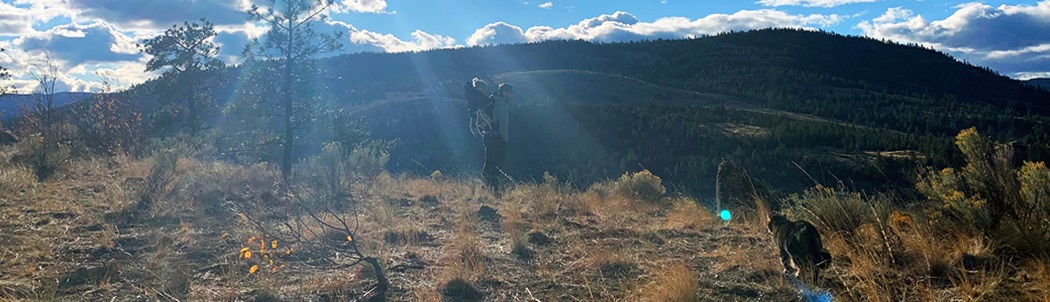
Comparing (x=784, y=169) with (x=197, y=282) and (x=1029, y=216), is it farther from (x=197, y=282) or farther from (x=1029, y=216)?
(x=197, y=282)

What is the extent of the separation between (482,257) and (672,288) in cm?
172

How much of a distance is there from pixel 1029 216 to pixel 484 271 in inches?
125

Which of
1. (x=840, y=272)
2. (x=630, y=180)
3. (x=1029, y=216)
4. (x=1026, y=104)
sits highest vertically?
(x=1029, y=216)

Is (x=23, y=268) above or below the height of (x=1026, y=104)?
above

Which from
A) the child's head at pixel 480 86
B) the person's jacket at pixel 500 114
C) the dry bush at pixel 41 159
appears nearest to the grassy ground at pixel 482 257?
the dry bush at pixel 41 159

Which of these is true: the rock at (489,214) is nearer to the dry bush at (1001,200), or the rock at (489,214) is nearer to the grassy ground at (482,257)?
the grassy ground at (482,257)

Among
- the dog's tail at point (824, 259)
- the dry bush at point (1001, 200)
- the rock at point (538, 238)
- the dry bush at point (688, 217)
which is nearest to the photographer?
the dry bush at point (1001, 200)

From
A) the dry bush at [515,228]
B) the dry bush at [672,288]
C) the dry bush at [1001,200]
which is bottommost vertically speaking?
the dry bush at [515,228]

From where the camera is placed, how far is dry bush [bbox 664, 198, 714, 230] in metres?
5.56

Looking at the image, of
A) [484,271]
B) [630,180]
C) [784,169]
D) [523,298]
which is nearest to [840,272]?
[523,298]

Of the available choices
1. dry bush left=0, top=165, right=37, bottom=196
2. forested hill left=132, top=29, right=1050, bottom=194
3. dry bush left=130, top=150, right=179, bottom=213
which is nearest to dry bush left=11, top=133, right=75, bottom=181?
dry bush left=0, top=165, right=37, bottom=196

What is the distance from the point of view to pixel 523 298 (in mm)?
3783

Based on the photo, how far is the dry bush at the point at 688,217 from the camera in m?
5.56

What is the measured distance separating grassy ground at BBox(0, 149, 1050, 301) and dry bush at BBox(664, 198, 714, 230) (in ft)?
0.09
